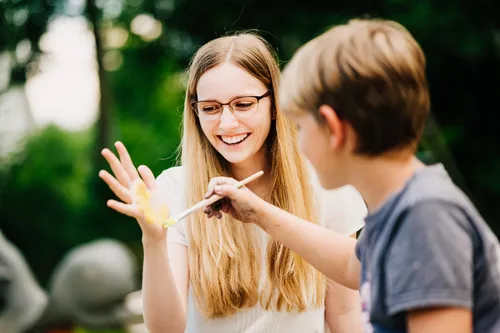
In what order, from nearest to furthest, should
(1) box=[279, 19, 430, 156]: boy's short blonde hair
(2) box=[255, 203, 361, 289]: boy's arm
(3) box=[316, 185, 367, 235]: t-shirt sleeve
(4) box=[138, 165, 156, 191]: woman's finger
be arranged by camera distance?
(1) box=[279, 19, 430, 156]: boy's short blonde hair, (2) box=[255, 203, 361, 289]: boy's arm, (4) box=[138, 165, 156, 191]: woman's finger, (3) box=[316, 185, 367, 235]: t-shirt sleeve

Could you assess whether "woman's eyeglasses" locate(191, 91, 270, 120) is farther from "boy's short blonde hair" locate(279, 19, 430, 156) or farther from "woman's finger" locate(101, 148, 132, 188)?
"boy's short blonde hair" locate(279, 19, 430, 156)

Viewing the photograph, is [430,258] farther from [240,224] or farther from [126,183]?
[240,224]

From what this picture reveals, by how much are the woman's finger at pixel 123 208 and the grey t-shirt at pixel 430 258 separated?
0.58 meters

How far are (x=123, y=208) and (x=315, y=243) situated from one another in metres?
0.45

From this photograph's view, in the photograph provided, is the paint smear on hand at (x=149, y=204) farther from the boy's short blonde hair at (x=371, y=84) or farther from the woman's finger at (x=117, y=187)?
the boy's short blonde hair at (x=371, y=84)

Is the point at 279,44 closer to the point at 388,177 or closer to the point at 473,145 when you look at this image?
the point at 473,145

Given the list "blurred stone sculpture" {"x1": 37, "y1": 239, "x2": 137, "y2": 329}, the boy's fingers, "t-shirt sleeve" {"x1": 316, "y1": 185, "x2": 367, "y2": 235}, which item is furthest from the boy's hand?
"blurred stone sculpture" {"x1": 37, "y1": 239, "x2": 137, "y2": 329}

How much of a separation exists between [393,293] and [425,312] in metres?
0.06

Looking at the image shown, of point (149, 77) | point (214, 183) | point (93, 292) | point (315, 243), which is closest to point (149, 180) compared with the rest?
point (214, 183)

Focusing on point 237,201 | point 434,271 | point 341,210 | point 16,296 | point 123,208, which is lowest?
point 16,296

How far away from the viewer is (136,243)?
1158 centimetres

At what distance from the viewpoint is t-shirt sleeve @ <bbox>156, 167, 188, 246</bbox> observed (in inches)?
85.4

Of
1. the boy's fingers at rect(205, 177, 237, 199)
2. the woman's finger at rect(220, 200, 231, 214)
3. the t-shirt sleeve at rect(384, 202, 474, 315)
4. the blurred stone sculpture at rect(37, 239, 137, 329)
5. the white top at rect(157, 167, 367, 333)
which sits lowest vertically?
the blurred stone sculpture at rect(37, 239, 137, 329)

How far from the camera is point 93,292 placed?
7.41 meters
